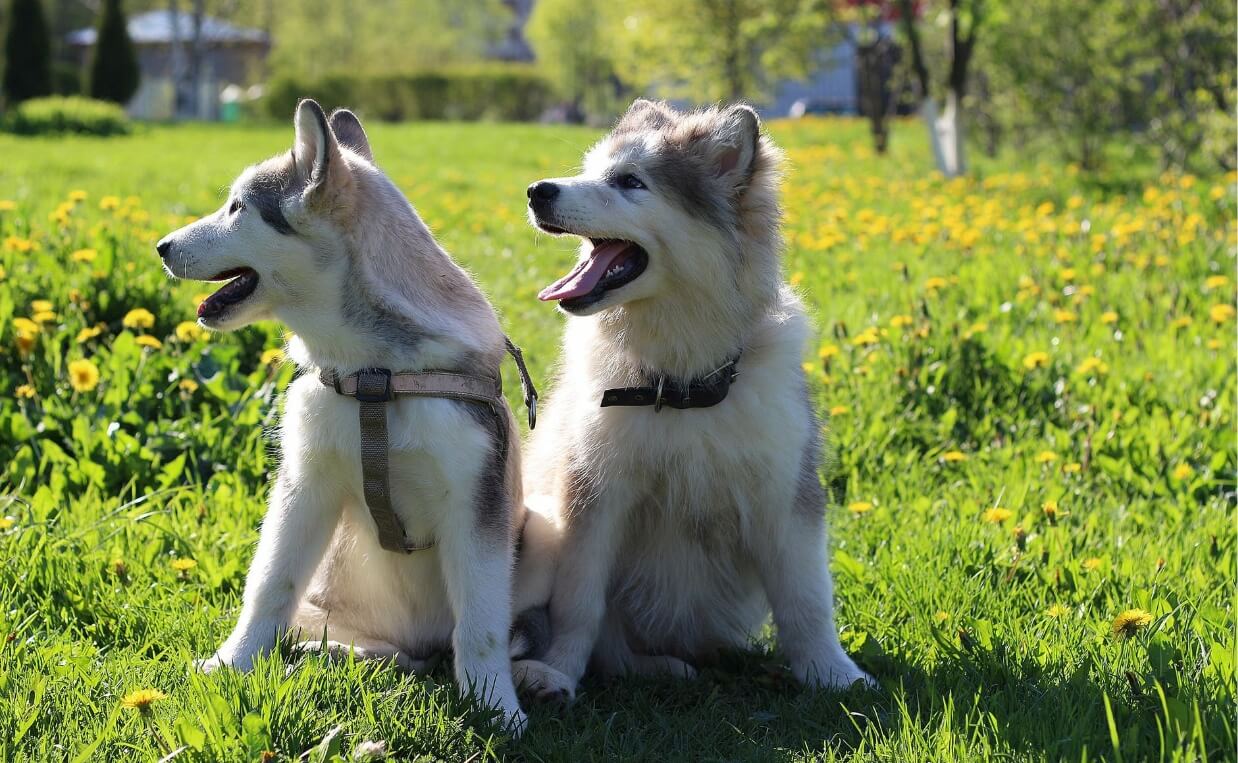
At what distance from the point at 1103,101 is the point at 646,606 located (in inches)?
455

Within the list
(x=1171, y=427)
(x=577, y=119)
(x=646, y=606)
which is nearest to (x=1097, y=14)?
(x=1171, y=427)

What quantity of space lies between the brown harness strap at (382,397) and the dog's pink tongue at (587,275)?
1.00 feet

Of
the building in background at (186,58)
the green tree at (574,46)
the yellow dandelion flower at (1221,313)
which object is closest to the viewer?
the yellow dandelion flower at (1221,313)

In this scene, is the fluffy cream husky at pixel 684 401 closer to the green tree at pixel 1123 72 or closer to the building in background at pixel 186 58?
the green tree at pixel 1123 72

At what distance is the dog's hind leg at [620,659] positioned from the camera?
3359 mm

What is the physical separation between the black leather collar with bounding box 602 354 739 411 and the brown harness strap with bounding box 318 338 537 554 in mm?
393

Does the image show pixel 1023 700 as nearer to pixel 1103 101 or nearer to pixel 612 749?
pixel 612 749

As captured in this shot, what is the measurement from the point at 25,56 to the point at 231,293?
30.6m

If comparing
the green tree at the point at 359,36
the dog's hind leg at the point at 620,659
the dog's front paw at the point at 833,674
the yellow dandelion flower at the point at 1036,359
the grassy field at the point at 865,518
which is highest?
the green tree at the point at 359,36

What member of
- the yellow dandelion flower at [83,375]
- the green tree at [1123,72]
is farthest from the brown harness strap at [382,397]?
the green tree at [1123,72]

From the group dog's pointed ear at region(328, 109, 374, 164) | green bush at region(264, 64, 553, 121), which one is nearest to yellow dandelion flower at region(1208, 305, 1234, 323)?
dog's pointed ear at region(328, 109, 374, 164)

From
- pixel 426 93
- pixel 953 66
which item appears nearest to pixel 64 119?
pixel 953 66

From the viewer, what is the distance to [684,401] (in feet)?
10.3

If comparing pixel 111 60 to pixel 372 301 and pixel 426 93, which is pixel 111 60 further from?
pixel 372 301
